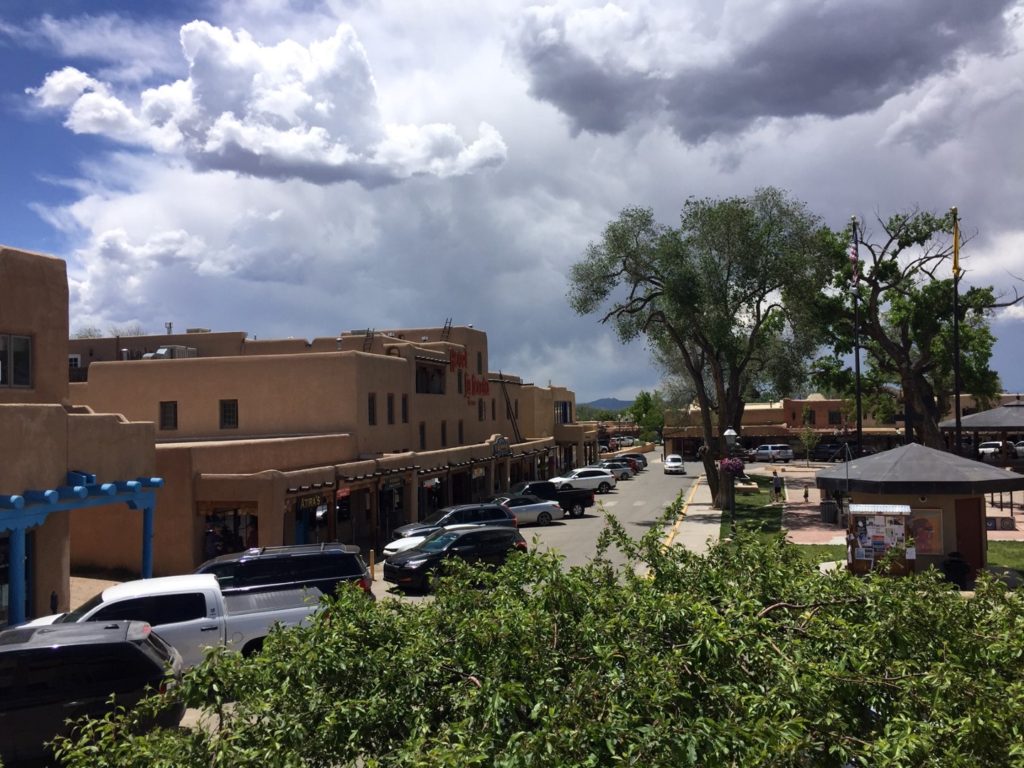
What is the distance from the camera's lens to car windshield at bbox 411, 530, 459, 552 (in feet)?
72.3

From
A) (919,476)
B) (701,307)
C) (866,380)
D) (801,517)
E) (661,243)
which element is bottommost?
(801,517)

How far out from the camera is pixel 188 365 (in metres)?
32.5

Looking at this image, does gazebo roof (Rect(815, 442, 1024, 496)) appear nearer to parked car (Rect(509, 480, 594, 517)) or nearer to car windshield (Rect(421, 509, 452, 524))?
car windshield (Rect(421, 509, 452, 524))

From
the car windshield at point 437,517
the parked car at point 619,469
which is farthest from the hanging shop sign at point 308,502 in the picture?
the parked car at point 619,469

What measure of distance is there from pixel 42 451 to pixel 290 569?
565 centimetres

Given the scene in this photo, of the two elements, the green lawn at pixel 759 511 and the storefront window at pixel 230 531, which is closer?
the storefront window at pixel 230 531

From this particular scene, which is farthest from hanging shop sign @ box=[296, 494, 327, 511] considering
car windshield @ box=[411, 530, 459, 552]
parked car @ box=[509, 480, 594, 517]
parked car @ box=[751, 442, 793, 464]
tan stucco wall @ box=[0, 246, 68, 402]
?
parked car @ box=[751, 442, 793, 464]

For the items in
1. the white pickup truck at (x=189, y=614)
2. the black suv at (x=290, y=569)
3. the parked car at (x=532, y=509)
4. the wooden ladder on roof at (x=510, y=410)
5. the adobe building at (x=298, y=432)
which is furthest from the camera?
the wooden ladder on roof at (x=510, y=410)

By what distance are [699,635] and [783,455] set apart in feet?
248

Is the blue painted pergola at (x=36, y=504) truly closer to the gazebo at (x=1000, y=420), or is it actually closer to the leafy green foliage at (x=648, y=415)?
the gazebo at (x=1000, y=420)

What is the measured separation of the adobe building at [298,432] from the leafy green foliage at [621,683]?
730 inches

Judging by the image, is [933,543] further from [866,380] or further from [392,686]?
[866,380]

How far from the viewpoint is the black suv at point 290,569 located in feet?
53.9

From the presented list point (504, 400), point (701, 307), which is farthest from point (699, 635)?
point (504, 400)
